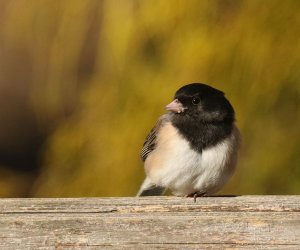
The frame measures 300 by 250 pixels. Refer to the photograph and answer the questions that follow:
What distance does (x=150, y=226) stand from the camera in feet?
5.25

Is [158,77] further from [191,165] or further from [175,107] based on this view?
[191,165]

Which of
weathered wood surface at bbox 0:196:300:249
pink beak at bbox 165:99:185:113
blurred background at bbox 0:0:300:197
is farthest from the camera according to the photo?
blurred background at bbox 0:0:300:197

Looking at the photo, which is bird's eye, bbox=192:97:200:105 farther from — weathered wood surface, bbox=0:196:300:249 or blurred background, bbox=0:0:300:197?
weathered wood surface, bbox=0:196:300:249

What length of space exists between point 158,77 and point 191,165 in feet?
1.12

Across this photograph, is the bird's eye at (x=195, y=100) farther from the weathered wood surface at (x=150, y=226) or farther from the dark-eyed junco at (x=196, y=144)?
the weathered wood surface at (x=150, y=226)

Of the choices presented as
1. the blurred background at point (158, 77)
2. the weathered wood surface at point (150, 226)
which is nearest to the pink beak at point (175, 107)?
the blurred background at point (158, 77)

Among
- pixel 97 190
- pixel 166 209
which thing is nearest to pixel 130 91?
pixel 97 190

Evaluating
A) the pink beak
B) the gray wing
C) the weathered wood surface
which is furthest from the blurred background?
the weathered wood surface

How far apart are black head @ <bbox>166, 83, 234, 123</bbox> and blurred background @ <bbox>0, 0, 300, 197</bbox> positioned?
11 centimetres

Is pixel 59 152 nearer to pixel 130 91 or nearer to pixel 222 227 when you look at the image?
pixel 130 91

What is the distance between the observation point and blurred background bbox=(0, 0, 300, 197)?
2.61 m

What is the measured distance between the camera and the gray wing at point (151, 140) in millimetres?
2672

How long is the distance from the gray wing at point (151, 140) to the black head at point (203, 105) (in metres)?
0.11

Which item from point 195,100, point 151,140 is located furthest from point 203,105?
point 151,140
